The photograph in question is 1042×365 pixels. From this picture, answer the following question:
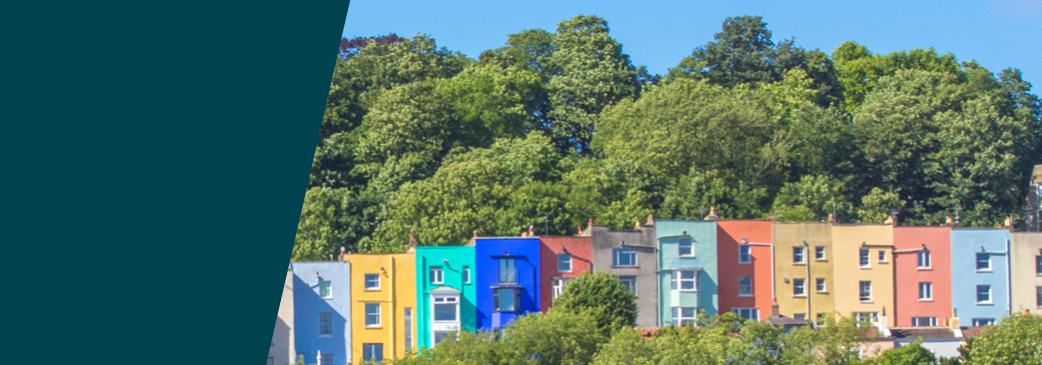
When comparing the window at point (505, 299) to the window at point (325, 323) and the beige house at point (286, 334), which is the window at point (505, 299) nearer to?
the window at point (325, 323)

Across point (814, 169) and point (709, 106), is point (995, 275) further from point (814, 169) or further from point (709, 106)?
point (709, 106)

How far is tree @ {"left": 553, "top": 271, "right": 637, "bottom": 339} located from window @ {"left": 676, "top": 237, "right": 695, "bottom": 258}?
2.96 m

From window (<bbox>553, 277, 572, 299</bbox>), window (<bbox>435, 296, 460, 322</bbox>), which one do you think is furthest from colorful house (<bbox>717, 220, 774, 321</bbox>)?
window (<bbox>435, 296, 460, 322</bbox>)

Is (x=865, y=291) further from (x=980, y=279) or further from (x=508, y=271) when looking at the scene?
(x=508, y=271)

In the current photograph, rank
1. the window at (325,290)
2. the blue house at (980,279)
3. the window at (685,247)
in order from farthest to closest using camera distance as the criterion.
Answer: the blue house at (980,279), the window at (685,247), the window at (325,290)

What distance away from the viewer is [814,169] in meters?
32.0

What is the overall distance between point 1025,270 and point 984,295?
3.46ft

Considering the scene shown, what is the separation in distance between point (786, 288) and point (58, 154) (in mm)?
26971

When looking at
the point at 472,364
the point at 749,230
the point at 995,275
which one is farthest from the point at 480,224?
the point at 995,275

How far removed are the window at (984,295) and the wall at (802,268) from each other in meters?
3.35

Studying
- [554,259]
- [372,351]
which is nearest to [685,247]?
[554,259]

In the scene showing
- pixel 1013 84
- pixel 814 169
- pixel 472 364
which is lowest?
pixel 472 364

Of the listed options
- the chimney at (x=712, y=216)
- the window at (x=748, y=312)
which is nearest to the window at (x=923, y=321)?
the window at (x=748, y=312)

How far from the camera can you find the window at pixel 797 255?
91.4ft
